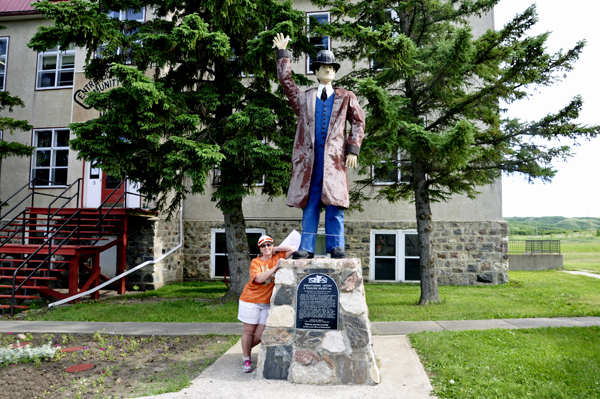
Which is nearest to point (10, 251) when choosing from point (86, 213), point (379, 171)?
point (86, 213)

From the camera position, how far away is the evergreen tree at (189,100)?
792cm

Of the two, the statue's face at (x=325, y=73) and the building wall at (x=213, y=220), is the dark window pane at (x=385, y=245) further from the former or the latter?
the statue's face at (x=325, y=73)

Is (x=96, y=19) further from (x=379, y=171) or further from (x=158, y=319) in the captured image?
(x=379, y=171)

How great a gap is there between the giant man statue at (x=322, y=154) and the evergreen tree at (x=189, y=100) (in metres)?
2.82

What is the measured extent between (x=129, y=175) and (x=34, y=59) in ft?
31.4

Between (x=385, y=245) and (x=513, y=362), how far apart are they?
→ 899 cm

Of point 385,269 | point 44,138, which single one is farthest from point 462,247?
point 44,138

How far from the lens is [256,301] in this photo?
5039 millimetres

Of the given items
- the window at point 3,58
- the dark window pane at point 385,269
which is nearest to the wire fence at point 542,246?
the dark window pane at point 385,269

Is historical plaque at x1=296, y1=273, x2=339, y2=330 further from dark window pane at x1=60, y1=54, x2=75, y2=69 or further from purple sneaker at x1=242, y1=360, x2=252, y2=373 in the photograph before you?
dark window pane at x1=60, y1=54, x2=75, y2=69

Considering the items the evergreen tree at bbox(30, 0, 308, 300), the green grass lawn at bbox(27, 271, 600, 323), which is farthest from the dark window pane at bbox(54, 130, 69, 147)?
the evergreen tree at bbox(30, 0, 308, 300)

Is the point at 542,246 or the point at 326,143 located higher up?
the point at 326,143

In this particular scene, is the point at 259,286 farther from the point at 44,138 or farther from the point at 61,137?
the point at 44,138

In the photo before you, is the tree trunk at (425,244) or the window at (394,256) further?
the window at (394,256)
